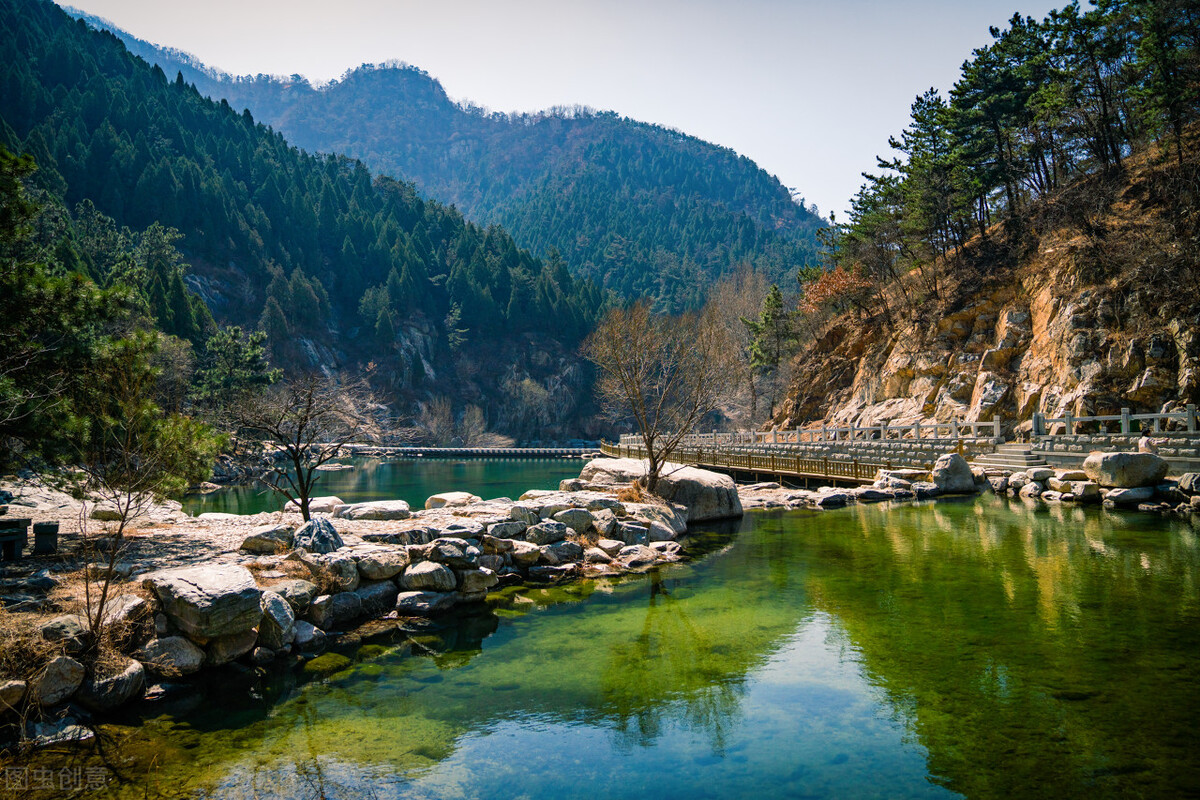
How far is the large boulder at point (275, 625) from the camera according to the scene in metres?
9.61

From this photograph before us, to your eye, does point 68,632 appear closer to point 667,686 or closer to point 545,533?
point 667,686

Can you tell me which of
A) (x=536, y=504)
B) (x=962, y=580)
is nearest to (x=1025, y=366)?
(x=962, y=580)

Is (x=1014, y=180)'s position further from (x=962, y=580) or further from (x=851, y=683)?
(x=851, y=683)

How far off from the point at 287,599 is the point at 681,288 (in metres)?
120

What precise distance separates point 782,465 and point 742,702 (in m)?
26.3

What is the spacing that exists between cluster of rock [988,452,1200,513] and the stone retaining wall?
653mm

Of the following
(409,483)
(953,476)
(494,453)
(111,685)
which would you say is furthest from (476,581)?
(494,453)

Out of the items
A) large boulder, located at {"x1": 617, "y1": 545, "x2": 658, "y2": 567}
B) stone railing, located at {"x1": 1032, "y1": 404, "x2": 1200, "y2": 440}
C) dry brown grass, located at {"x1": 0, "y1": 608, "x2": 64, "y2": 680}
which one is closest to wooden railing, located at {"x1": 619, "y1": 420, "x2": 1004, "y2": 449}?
stone railing, located at {"x1": 1032, "y1": 404, "x2": 1200, "y2": 440}

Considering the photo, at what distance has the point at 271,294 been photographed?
9044cm

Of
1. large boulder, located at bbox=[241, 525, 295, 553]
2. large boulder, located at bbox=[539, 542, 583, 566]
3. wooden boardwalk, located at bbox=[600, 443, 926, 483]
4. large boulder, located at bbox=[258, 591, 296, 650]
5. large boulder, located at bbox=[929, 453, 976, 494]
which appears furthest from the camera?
wooden boardwalk, located at bbox=[600, 443, 926, 483]

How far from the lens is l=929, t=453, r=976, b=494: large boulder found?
26.6 metres

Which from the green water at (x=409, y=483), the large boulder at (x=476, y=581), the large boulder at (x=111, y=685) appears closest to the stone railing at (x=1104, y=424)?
the green water at (x=409, y=483)

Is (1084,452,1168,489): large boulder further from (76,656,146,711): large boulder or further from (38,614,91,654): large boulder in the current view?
(38,614,91,654): large boulder

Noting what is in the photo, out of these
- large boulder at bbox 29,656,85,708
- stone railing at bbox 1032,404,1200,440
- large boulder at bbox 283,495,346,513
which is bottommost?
large boulder at bbox 29,656,85,708
